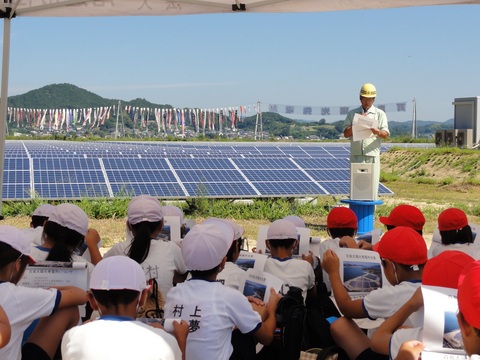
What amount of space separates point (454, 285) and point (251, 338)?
1150mm

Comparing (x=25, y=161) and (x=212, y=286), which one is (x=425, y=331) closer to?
(x=212, y=286)

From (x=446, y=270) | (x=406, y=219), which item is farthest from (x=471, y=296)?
(x=406, y=219)

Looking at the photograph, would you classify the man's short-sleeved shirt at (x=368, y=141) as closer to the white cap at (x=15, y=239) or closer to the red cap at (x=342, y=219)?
the red cap at (x=342, y=219)

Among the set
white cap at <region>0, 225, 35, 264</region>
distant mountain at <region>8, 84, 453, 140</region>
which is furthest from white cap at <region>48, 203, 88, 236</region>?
distant mountain at <region>8, 84, 453, 140</region>

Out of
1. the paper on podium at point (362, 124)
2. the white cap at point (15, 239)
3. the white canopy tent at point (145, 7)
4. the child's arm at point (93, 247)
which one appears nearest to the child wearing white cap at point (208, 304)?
the white cap at point (15, 239)

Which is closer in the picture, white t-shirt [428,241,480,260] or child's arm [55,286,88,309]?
child's arm [55,286,88,309]

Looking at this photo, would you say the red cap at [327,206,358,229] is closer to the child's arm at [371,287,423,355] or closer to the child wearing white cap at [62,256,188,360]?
the child's arm at [371,287,423,355]

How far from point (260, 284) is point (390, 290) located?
0.72 meters

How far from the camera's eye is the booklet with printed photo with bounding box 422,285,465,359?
2646 millimetres

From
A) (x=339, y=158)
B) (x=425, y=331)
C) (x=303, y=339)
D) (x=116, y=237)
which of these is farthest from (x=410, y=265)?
(x=339, y=158)

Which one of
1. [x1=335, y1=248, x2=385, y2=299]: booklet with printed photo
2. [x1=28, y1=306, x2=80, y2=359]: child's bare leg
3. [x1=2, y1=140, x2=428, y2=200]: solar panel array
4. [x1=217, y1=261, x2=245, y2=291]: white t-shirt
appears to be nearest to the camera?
[x1=28, y1=306, x2=80, y2=359]: child's bare leg

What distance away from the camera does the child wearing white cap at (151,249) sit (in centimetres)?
443

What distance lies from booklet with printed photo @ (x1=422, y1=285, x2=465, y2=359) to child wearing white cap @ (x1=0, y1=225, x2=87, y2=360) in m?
1.72

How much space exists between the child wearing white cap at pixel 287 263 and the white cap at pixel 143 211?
0.76 metres
